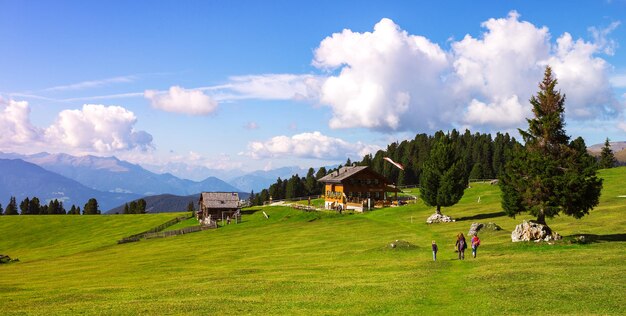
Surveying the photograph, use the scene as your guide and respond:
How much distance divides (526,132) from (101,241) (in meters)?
71.7

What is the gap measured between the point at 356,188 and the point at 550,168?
66.4 metres

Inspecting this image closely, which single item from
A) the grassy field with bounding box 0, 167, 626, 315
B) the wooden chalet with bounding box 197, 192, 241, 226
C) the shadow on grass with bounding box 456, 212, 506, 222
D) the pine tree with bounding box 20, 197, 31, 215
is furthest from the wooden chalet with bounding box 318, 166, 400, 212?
the pine tree with bounding box 20, 197, 31, 215

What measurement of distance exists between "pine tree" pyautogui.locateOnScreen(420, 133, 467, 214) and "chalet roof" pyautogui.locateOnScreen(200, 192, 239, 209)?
1849 inches

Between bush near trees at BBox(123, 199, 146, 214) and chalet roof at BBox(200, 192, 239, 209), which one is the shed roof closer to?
chalet roof at BBox(200, 192, 239, 209)

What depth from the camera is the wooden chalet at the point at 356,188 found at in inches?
4300

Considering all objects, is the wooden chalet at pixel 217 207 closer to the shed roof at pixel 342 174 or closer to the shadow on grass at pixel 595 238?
the shed roof at pixel 342 174

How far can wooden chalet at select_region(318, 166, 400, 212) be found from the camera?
109219mm

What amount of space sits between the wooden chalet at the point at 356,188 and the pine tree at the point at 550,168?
56.7m

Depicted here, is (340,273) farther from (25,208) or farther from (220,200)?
(25,208)

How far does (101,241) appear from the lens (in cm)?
8662

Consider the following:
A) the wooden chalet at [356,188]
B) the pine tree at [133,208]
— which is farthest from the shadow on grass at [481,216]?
the pine tree at [133,208]

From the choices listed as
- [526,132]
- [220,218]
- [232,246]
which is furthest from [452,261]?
[220,218]

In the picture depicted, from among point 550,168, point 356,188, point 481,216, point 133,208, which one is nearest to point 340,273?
point 550,168

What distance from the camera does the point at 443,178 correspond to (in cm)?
7575
